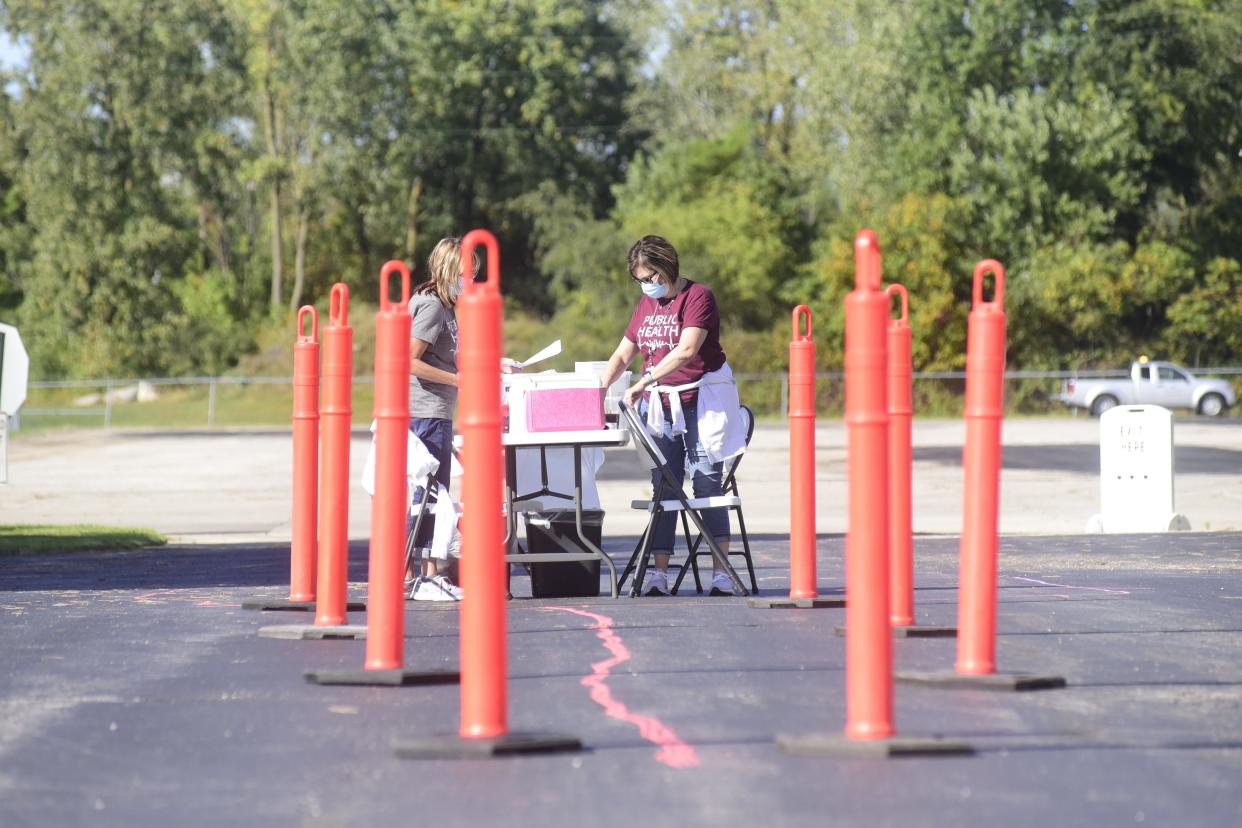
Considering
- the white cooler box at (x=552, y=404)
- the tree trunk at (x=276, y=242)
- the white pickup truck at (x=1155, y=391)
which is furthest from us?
the tree trunk at (x=276, y=242)

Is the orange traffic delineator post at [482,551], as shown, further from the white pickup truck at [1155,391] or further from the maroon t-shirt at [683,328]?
the white pickup truck at [1155,391]

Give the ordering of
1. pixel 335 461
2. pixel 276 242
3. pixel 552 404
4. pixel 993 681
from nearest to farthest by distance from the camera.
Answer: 1. pixel 993 681
2. pixel 335 461
3. pixel 552 404
4. pixel 276 242

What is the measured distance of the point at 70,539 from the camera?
15.1m

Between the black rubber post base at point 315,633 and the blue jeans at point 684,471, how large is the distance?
7.80 ft

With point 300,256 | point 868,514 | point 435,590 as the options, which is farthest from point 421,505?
point 300,256

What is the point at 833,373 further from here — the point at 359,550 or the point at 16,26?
the point at 359,550

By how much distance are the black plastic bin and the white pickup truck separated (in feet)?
133

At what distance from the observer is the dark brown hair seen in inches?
390

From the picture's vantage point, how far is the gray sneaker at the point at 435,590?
970 centimetres

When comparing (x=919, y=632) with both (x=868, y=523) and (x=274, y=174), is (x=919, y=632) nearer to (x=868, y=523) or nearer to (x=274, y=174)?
(x=868, y=523)

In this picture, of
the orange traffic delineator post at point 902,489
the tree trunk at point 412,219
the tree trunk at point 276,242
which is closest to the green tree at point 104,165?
the tree trunk at point 276,242

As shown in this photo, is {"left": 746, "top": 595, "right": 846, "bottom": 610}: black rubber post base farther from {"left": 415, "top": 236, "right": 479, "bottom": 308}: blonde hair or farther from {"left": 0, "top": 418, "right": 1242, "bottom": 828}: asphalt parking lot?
{"left": 415, "top": 236, "right": 479, "bottom": 308}: blonde hair

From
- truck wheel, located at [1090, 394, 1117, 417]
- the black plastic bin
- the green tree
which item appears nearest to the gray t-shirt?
the black plastic bin

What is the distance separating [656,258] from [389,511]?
3825mm
